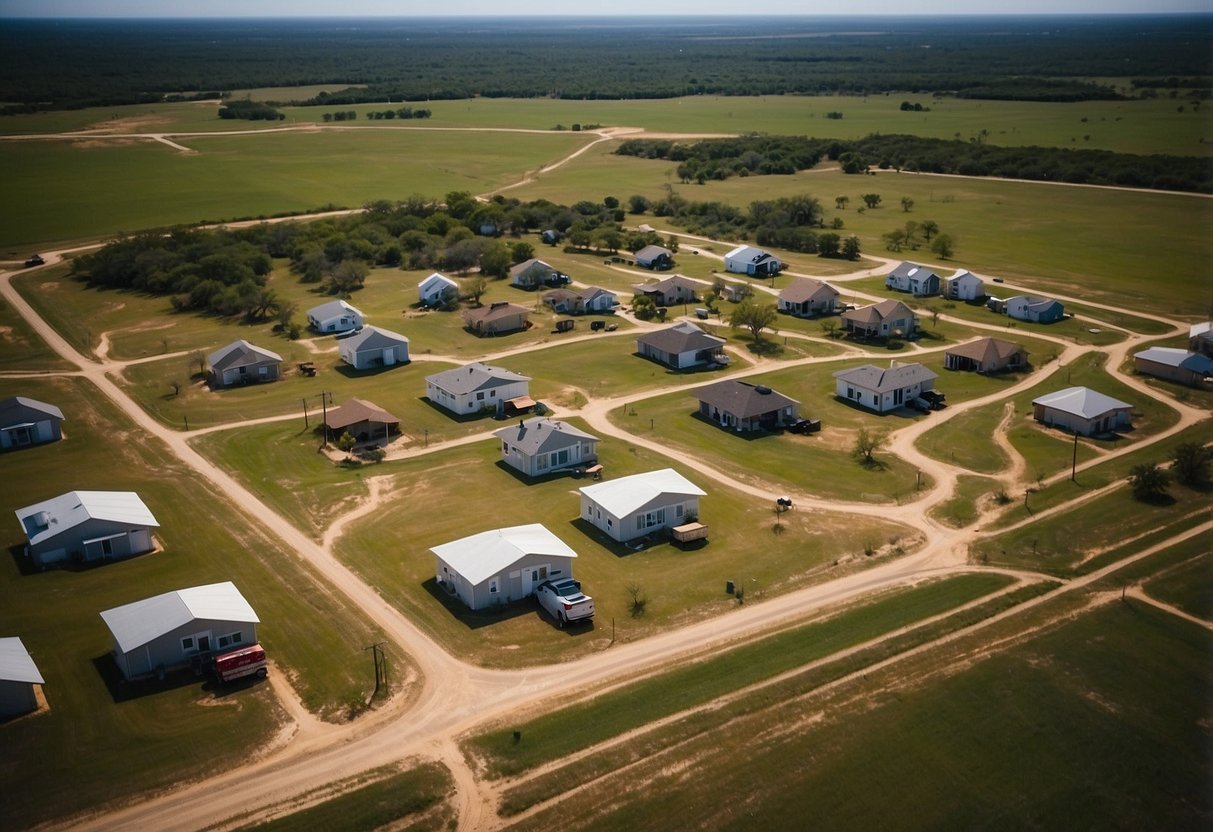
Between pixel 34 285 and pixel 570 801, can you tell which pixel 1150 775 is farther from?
pixel 34 285

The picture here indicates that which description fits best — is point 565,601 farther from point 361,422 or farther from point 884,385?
point 884,385

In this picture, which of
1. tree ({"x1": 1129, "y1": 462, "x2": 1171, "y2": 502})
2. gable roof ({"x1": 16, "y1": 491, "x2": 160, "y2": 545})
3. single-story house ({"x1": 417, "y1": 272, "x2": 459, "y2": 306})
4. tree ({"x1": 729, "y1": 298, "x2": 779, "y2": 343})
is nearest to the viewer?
gable roof ({"x1": 16, "y1": 491, "x2": 160, "y2": 545})

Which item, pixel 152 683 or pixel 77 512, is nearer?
pixel 152 683

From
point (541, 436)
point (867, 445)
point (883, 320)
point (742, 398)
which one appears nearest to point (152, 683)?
point (541, 436)

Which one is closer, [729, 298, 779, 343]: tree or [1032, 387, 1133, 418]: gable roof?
[1032, 387, 1133, 418]: gable roof

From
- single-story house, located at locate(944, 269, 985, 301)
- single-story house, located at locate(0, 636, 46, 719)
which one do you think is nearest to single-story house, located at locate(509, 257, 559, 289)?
single-story house, located at locate(944, 269, 985, 301)

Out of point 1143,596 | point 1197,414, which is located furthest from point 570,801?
point 1197,414

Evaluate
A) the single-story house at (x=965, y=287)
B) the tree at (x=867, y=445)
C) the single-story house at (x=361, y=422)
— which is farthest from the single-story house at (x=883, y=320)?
the single-story house at (x=361, y=422)

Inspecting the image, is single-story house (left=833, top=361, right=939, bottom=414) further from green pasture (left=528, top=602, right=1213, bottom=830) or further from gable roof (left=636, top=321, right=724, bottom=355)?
green pasture (left=528, top=602, right=1213, bottom=830)
